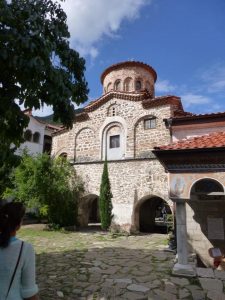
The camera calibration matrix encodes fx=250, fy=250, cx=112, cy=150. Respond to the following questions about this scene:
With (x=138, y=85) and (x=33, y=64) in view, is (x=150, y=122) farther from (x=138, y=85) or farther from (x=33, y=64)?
(x=33, y=64)

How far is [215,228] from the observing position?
322 inches

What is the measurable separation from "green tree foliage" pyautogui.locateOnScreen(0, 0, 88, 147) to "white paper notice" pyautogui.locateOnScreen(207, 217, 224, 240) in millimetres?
6346

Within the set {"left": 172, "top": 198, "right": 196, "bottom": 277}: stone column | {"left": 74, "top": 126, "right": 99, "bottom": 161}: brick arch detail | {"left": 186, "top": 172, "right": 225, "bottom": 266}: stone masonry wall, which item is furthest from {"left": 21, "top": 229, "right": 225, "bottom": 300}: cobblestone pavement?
{"left": 74, "top": 126, "right": 99, "bottom": 161}: brick arch detail

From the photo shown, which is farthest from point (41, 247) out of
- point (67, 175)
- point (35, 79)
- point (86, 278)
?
point (35, 79)

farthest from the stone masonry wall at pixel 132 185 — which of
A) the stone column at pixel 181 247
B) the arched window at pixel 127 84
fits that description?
the arched window at pixel 127 84

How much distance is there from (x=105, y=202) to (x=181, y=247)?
7.94 meters

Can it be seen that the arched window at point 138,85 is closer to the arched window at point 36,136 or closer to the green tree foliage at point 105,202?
the green tree foliage at point 105,202

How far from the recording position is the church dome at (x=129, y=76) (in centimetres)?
1906

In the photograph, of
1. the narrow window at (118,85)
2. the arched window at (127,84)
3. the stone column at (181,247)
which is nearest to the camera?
the stone column at (181,247)

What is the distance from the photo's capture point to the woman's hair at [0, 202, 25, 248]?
1.97 m

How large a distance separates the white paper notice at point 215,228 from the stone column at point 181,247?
8.13 ft

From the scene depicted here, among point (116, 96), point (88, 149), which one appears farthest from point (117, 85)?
point (88, 149)

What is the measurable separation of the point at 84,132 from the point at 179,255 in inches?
464

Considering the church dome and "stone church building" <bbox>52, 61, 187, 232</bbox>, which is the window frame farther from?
the church dome
